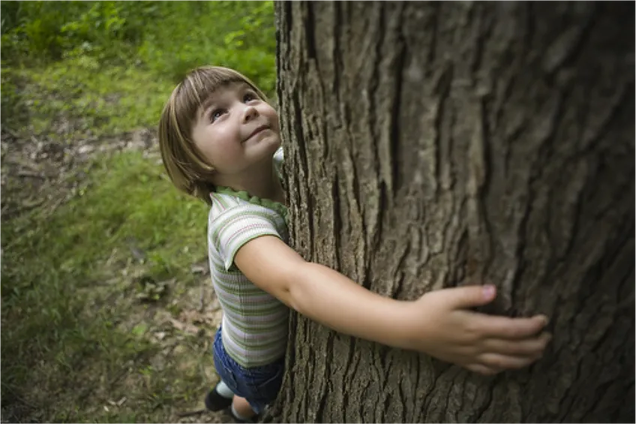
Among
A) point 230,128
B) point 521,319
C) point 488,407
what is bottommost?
point 488,407

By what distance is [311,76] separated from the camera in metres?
1.02

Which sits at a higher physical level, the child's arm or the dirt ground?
the child's arm

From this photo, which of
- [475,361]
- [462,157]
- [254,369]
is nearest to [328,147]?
[462,157]

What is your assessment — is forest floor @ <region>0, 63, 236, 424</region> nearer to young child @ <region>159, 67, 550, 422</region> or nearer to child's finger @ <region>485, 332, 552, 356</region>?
young child @ <region>159, 67, 550, 422</region>

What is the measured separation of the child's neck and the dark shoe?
1214mm

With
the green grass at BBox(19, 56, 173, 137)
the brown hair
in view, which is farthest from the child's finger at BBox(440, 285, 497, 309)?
the green grass at BBox(19, 56, 173, 137)

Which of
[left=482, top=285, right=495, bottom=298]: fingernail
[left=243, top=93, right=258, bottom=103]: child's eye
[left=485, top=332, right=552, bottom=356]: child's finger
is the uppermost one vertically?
[left=243, top=93, right=258, bottom=103]: child's eye

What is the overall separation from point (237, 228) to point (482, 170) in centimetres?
71

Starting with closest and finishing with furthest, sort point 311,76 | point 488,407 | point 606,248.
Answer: point 606,248 → point 311,76 → point 488,407

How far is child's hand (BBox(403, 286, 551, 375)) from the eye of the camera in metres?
0.96

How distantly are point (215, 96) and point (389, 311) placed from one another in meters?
0.95

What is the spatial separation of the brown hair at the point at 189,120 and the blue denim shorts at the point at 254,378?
0.71 m

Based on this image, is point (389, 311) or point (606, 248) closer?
point (606, 248)

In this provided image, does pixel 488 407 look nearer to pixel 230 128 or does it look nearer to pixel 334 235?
pixel 334 235
